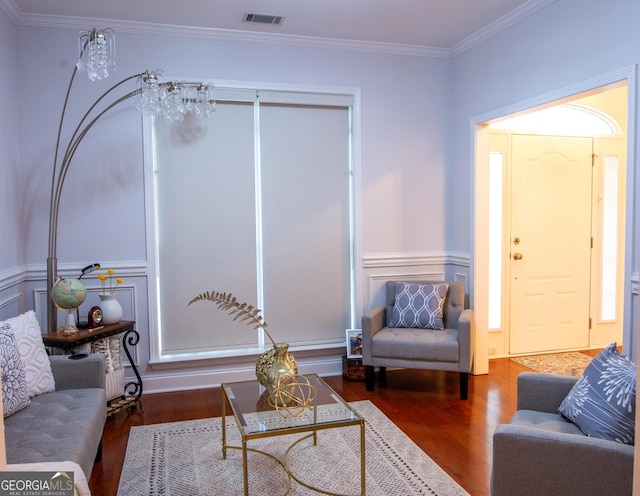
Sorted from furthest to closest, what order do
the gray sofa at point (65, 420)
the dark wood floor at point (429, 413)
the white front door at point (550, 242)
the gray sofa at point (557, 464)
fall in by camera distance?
1. the white front door at point (550, 242)
2. the dark wood floor at point (429, 413)
3. the gray sofa at point (65, 420)
4. the gray sofa at point (557, 464)

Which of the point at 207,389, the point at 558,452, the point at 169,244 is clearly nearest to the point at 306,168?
the point at 169,244

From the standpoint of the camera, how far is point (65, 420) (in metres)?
2.27

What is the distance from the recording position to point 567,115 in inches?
191

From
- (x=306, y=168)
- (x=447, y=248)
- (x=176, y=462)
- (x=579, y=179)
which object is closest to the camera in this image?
(x=176, y=462)

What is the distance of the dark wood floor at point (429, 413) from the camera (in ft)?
8.91

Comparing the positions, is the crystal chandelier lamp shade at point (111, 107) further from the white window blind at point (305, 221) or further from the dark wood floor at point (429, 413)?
the dark wood floor at point (429, 413)

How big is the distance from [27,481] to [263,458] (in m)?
1.87

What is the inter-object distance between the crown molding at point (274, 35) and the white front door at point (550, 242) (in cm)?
→ 106

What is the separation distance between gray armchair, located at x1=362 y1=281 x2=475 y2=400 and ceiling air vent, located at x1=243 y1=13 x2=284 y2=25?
91.1 inches

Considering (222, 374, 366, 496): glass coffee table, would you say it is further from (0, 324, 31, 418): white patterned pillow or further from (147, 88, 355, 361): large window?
(147, 88, 355, 361): large window

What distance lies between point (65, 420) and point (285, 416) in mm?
985

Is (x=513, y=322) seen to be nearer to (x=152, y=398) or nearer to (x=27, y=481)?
(x=152, y=398)

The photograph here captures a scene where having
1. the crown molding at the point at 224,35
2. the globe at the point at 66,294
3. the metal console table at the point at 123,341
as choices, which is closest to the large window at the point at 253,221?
the metal console table at the point at 123,341

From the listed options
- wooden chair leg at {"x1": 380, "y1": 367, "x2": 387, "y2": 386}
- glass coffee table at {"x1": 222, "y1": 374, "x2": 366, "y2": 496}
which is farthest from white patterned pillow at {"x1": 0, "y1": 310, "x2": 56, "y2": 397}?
wooden chair leg at {"x1": 380, "y1": 367, "x2": 387, "y2": 386}
